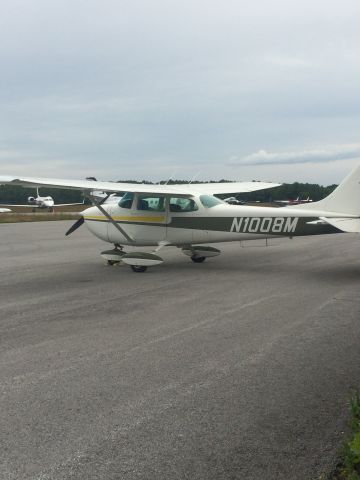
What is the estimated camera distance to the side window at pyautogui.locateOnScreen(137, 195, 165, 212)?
38.0 feet

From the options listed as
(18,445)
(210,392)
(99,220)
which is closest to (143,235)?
(99,220)

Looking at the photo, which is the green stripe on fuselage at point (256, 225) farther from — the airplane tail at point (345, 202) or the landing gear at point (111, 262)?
the landing gear at point (111, 262)

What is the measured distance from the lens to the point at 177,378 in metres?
4.32

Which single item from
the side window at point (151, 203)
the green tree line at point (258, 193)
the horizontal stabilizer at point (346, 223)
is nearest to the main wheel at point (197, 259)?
the side window at point (151, 203)

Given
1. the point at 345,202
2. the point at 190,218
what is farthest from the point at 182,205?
the point at 345,202

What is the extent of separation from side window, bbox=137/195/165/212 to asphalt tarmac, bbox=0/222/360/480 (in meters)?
2.83

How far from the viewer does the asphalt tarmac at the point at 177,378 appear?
2.99 meters

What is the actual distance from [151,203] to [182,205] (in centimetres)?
80

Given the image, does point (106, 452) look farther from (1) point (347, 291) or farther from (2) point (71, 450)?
(1) point (347, 291)

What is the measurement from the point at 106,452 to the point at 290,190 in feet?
302

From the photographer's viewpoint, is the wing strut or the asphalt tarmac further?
the wing strut

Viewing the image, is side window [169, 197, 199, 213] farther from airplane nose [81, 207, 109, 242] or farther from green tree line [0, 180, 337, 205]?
green tree line [0, 180, 337, 205]

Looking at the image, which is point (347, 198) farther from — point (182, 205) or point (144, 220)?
point (144, 220)

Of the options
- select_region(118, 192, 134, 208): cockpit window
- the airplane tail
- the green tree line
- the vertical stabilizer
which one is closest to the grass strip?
the airplane tail
